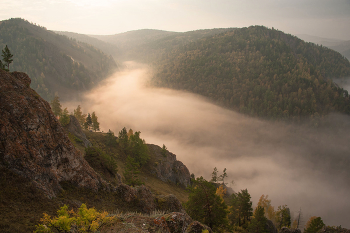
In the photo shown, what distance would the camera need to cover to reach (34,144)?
20609 mm

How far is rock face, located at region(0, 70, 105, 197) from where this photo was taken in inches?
728

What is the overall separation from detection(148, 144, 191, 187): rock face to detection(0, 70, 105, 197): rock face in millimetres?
42784

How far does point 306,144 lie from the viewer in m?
200

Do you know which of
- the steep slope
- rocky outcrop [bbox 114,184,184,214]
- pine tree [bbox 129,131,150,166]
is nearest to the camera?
the steep slope

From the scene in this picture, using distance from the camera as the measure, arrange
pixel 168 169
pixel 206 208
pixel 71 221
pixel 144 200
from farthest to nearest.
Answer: pixel 168 169
pixel 206 208
pixel 144 200
pixel 71 221

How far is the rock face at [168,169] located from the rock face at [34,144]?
4278cm

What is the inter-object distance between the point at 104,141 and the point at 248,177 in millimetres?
142345

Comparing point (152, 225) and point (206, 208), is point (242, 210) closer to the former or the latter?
point (206, 208)

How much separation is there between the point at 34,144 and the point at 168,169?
54.2 metres

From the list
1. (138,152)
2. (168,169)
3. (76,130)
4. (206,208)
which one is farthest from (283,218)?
(76,130)

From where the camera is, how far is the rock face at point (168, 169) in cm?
6731

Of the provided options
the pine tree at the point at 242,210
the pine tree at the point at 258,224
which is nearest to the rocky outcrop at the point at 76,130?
the pine tree at the point at 242,210

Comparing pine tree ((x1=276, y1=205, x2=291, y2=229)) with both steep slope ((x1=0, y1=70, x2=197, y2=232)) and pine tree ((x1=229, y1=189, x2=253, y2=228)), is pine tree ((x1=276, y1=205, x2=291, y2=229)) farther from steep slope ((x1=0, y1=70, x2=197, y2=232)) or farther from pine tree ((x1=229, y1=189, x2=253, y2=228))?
steep slope ((x1=0, y1=70, x2=197, y2=232))

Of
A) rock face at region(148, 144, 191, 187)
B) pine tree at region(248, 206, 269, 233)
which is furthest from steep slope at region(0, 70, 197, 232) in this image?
rock face at region(148, 144, 191, 187)
